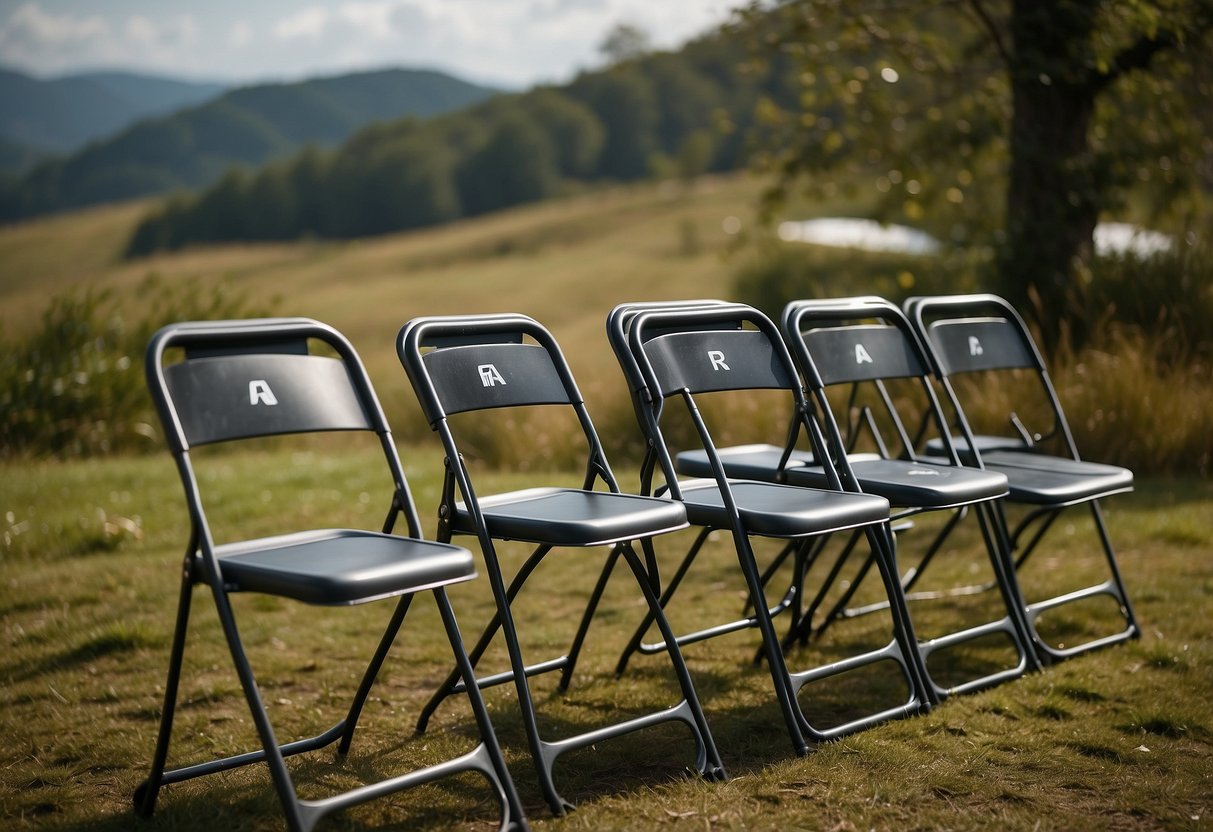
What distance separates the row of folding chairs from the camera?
2.73 meters

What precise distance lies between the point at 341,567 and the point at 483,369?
3.07ft

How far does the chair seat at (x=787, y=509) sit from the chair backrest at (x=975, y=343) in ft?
3.30

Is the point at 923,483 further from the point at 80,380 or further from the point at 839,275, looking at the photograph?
the point at 839,275

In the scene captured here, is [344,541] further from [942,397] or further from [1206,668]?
Result: [942,397]

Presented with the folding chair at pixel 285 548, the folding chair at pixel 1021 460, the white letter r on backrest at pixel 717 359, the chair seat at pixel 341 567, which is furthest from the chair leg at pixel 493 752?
the folding chair at pixel 1021 460

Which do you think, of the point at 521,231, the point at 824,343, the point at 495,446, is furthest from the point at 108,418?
the point at 521,231

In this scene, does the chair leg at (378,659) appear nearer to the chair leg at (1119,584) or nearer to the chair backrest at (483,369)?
the chair backrest at (483,369)

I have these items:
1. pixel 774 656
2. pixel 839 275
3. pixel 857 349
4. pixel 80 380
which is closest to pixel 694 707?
pixel 774 656

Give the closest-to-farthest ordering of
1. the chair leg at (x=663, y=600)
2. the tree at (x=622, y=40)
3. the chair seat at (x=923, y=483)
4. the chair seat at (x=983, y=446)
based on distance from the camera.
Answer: the chair seat at (x=923, y=483), the chair leg at (x=663, y=600), the chair seat at (x=983, y=446), the tree at (x=622, y=40)

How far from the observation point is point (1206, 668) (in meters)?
4.03

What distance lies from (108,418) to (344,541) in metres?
7.90

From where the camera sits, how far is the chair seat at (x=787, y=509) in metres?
3.18

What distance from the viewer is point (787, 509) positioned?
3.28 m

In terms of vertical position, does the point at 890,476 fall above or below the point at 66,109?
below
